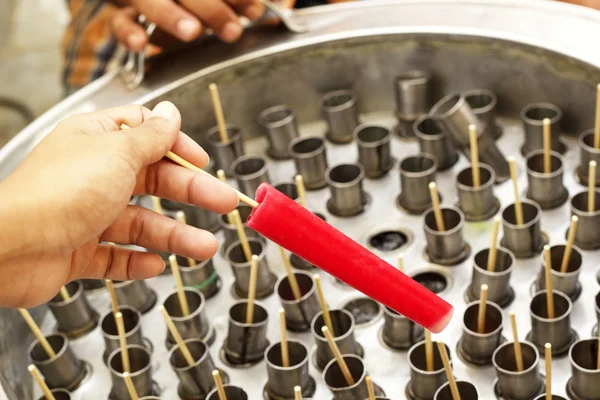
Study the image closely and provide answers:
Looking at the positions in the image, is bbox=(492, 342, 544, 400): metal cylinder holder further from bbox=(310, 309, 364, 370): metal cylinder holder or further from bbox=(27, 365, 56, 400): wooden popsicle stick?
bbox=(27, 365, 56, 400): wooden popsicle stick

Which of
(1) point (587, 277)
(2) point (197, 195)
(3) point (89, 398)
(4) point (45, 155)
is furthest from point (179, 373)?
(1) point (587, 277)

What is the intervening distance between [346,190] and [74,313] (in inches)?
27.1

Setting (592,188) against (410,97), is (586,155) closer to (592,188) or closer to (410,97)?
(592,188)

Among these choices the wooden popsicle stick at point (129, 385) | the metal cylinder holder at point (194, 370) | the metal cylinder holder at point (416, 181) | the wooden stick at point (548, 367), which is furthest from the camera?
the metal cylinder holder at point (416, 181)

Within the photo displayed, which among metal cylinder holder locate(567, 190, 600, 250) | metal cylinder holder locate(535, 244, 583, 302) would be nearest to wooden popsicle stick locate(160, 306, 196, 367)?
metal cylinder holder locate(535, 244, 583, 302)

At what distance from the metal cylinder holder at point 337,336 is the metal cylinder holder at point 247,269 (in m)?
0.22

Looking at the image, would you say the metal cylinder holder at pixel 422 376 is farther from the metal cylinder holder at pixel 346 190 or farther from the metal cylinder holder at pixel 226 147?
the metal cylinder holder at pixel 226 147

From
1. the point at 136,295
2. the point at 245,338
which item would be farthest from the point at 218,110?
the point at 245,338

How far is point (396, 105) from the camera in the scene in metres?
2.12

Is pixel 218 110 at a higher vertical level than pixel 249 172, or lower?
higher

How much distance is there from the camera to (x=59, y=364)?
157cm

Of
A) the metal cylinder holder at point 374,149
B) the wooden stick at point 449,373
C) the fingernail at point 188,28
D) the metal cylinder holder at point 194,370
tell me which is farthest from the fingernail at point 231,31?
the wooden stick at point 449,373

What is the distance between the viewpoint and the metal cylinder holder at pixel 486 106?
1935 mm

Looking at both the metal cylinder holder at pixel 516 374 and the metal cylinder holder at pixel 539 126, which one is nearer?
the metal cylinder holder at pixel 516 374
